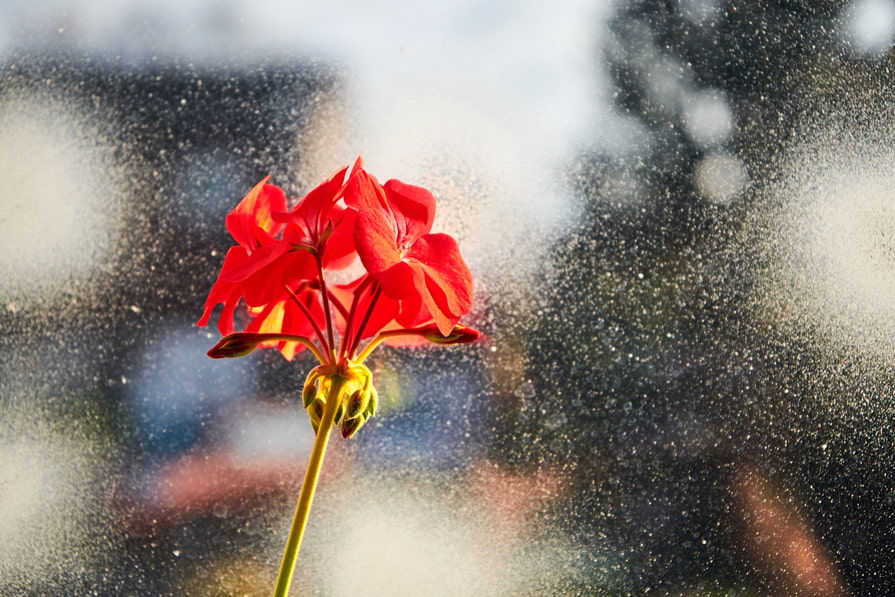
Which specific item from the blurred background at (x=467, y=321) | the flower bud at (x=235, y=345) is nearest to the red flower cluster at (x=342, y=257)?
the flower bud at (x=235, y=345)

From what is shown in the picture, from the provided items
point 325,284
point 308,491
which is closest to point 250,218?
point 325,284

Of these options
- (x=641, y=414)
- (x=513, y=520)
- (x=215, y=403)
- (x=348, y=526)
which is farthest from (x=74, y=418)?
(x=641, y=414)

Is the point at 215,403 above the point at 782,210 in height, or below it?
below

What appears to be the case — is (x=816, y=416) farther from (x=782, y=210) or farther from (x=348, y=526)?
(x=348, y=526)

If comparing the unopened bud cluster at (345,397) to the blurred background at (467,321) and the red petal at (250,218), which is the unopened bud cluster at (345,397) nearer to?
the red petal at (250,218)

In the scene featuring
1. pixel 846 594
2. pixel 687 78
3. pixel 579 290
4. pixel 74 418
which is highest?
pixel 687 78

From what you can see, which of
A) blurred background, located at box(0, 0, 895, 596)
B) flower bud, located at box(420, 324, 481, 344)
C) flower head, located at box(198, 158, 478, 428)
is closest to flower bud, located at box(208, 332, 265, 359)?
flower head, located at box(198, 158, 478, 428)
